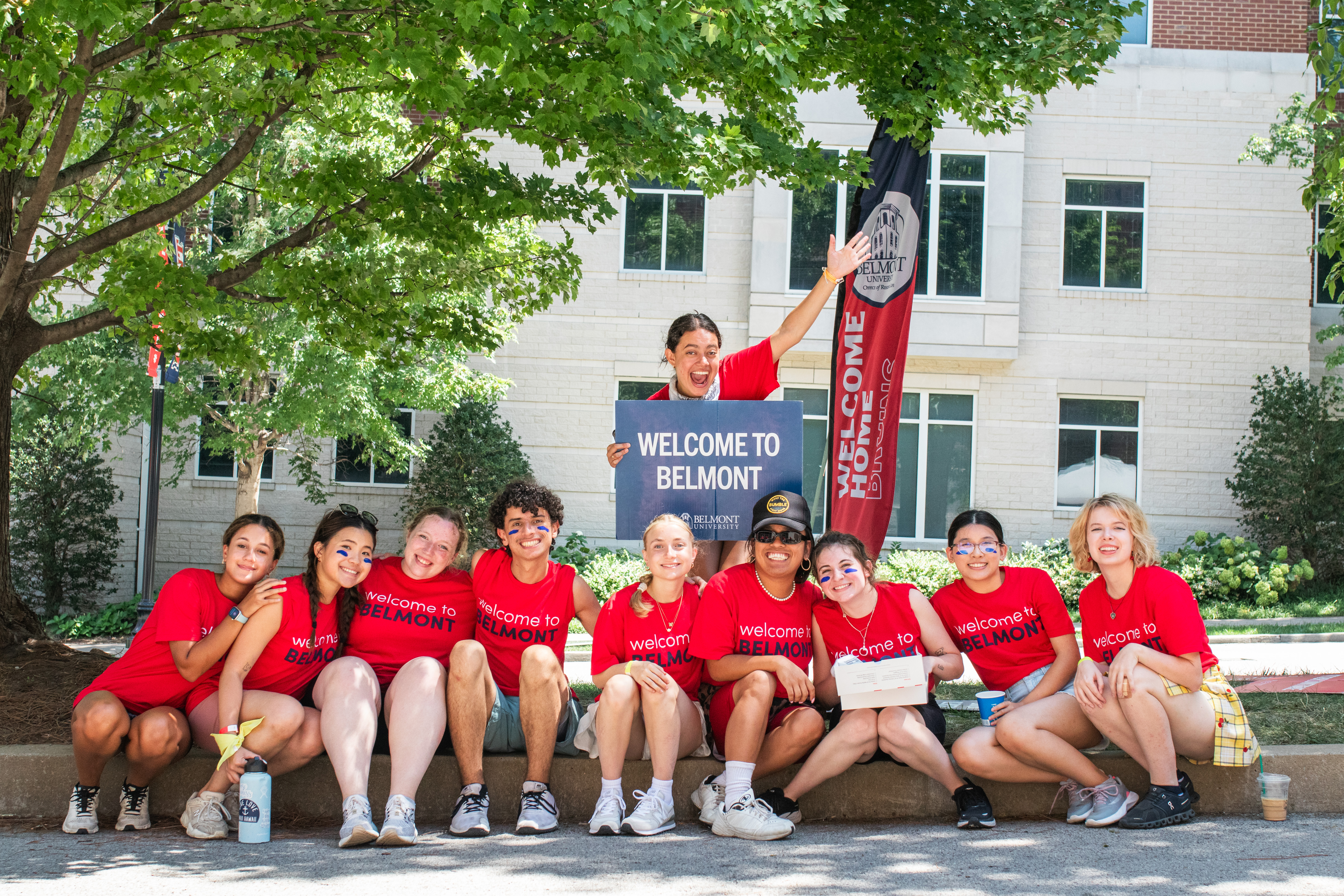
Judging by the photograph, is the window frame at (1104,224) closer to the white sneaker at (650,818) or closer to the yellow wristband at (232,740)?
the white sneaker at (650,818)

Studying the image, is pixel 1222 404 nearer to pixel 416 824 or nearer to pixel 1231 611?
pixel 1231 611

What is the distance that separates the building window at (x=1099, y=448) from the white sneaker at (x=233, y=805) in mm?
14590

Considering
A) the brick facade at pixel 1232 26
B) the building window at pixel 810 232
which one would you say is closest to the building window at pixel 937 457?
the building window at pixel 810 232

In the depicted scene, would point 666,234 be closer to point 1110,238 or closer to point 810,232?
point 810,232

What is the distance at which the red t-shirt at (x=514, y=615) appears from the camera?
16.4ft

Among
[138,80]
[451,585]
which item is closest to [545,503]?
[451,585]

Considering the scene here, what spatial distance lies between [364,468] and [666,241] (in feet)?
18.9

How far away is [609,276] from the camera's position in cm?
1716

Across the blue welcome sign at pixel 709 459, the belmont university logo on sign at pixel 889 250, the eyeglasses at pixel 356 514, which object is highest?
the belmont university logo on sign at pixel 889 250

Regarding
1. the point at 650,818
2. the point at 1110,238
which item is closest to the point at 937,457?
the point at 1110,238

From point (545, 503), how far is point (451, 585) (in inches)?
21.8

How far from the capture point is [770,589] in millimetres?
5020

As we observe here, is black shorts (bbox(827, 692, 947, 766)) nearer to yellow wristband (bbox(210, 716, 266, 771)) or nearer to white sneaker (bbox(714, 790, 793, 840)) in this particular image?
white sneaker (bbox(714, 790, 793, 840))

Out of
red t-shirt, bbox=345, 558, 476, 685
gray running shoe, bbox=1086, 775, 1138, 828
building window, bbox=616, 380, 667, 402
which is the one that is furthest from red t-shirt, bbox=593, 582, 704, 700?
building window, bbox=616, 380, 667, 402
